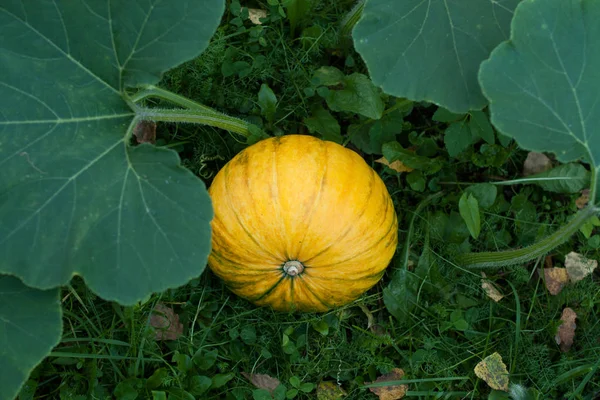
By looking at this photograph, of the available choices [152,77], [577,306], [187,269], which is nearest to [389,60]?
[152,77]

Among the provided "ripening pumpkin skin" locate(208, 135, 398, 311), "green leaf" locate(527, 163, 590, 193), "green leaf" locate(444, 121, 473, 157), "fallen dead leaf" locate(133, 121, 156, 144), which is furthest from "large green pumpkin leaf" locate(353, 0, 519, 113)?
"fallen dead leaf" locate(133, 121, 156, 144)

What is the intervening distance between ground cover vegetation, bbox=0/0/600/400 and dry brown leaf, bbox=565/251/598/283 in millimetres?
11

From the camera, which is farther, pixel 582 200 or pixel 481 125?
pixel 582 200

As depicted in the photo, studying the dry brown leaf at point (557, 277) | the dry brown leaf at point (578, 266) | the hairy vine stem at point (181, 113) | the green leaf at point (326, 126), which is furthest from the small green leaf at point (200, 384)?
the dry brown leaf at point (578, 266)

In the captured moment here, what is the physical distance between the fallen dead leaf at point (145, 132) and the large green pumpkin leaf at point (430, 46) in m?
1.30

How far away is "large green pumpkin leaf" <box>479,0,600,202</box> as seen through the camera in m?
2.45

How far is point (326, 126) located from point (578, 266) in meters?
1.54

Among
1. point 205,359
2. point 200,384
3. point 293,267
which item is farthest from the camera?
point 205,359

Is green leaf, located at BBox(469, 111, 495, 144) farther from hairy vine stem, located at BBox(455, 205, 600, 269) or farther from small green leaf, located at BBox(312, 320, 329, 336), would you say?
small green leaf, located at BBox(312, 320, 329, 336)

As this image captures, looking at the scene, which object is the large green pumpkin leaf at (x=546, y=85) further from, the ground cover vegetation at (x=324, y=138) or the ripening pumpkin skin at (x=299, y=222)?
the ripening pumpkin skin at (x=299, y=222)

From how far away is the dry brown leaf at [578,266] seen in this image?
133 inches

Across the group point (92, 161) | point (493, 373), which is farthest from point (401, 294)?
point (92, 161)

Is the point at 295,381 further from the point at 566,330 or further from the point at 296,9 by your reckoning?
the point at 296,9

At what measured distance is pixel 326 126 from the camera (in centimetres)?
324
